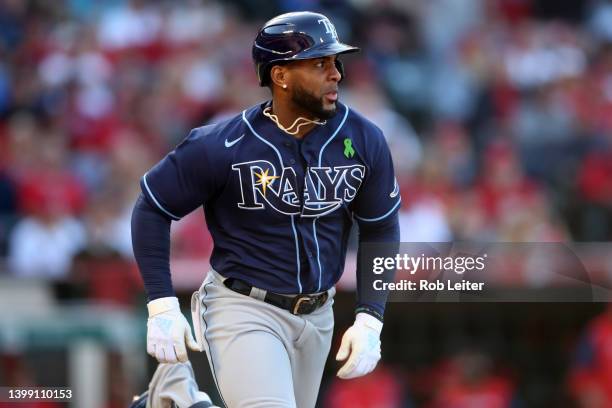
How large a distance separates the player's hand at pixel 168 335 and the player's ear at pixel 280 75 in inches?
37.5

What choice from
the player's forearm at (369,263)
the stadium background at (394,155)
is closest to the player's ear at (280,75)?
the player's forearm at (369,263)

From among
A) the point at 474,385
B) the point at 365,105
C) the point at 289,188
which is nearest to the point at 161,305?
the point at 289,188

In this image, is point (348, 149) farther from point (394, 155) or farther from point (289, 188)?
point (394, 155)

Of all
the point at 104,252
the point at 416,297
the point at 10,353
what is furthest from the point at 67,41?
the point at 416,297

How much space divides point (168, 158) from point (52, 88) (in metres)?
7.20

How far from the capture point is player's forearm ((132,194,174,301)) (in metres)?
5.04

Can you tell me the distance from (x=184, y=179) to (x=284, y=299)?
0.60m

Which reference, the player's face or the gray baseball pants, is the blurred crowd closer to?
the gray baseball pants

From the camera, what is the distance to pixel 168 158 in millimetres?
5016

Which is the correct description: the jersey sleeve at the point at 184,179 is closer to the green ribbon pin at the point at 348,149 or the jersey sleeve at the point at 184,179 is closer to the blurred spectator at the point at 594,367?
the green ribbon pin at the point at 348,149

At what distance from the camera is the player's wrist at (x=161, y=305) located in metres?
5.01

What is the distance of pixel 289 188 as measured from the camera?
5023 mm

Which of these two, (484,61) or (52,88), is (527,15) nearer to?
(484,61)

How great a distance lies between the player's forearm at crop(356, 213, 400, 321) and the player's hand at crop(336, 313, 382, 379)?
3.6 inches
